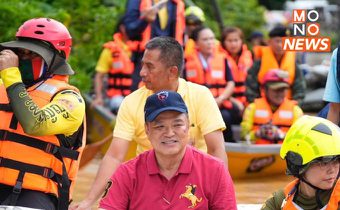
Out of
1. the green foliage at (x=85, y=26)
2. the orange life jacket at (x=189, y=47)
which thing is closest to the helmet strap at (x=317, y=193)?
the green foliage at (x=85, y=26)

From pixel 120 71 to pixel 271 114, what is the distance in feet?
6.68

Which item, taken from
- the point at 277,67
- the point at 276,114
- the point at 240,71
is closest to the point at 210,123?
the point at 276,114

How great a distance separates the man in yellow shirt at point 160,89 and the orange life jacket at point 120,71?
4996mm

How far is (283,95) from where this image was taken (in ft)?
31.7

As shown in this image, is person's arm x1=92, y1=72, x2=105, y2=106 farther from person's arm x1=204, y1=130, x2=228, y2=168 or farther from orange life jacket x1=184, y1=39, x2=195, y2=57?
person's arm x1=204, y1=130, x2=228, y2=168

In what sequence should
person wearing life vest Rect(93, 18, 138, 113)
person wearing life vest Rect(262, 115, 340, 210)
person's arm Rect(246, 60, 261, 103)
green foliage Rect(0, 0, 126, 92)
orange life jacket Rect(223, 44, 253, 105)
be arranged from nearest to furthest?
person wearing life vest Rect(262, 115, 340, 210) < green foliage Rect(0, 0, 126, 92) < person's arm Rect(246, 60, 261, 103) < person wearing life vest Rect(93, 18, 138, 113) < orange life jacket Rect(223, 44, 253, 105)

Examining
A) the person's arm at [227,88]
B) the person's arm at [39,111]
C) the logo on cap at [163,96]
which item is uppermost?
the logo on cap at [163,96]

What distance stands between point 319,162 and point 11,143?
5.40 feet

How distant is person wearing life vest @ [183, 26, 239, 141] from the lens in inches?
400

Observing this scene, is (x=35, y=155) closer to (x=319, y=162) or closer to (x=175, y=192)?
(x=175, y=192)

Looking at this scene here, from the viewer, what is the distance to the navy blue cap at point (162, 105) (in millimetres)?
4547

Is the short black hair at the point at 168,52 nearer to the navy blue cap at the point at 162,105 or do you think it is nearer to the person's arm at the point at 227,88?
the navy blue cap at the point at 162,105

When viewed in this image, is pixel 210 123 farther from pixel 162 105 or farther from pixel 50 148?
pixel 162 105

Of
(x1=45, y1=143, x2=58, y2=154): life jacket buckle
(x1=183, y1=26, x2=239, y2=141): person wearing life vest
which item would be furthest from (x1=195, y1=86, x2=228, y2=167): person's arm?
(x1=183, y1=26, x2=239, y2=141): person wearing life vest
